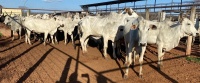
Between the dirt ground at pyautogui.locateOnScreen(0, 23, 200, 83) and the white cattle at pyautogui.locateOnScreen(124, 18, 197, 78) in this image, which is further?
the white cattle at pyautogui.locateOnScreen(124, 18, 197, 78)

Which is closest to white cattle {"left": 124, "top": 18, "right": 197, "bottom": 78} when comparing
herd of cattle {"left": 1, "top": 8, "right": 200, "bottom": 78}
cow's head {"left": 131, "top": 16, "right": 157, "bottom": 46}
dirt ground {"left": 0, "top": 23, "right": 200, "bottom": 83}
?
herd of cattle {"left": 1, "top": 8, "right": 200, "bottom": 78}

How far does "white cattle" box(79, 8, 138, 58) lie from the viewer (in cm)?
1141

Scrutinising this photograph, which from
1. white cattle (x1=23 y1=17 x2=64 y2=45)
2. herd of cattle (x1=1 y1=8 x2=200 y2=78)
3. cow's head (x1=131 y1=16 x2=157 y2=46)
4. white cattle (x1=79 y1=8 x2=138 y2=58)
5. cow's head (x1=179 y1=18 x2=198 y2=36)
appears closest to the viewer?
cow's head (x1=131 y1=16 x2=157 y2=46)

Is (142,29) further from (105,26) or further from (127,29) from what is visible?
(105,26)

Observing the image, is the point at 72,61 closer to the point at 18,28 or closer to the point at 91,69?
the point at 91,69

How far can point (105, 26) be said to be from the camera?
1171cm

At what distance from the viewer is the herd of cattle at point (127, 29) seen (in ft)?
26.7

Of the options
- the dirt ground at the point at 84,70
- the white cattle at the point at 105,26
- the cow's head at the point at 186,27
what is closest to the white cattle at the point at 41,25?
the white cattle at the point at 105,26

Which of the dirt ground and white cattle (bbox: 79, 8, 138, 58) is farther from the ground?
white cattle (bbox: 79, 8, 138, 58)

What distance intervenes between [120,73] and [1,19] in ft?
55.7

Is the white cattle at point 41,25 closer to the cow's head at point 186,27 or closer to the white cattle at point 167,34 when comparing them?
the white cattle at point 167,34

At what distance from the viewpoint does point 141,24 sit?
766 centimetres

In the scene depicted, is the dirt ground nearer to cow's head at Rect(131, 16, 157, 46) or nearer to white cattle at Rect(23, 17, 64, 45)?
cow's head at Rect(131, 16, 157, 46)

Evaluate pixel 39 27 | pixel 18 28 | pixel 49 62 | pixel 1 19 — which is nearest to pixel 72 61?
pixel 49 62
